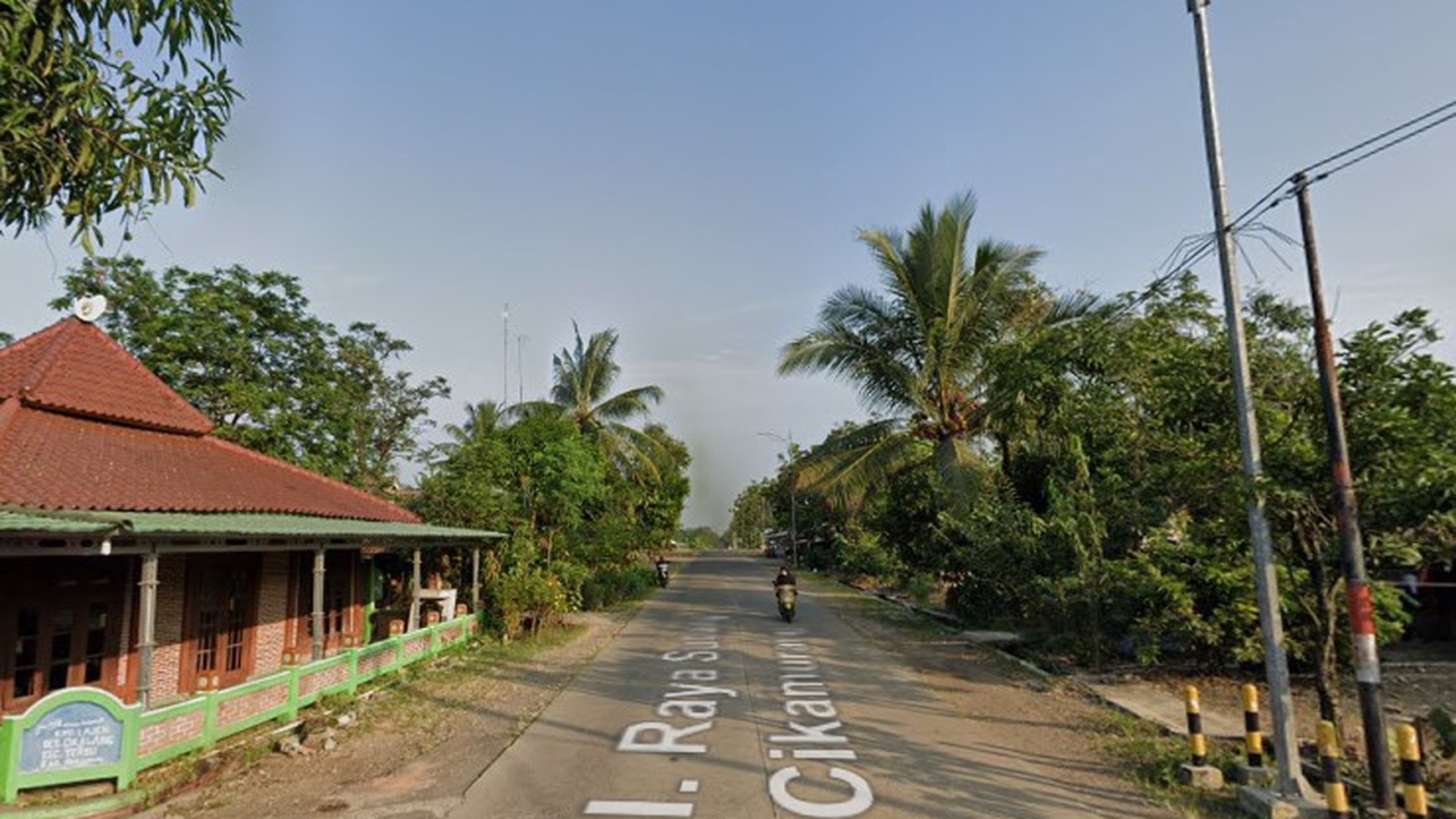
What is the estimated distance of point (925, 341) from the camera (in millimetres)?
17094

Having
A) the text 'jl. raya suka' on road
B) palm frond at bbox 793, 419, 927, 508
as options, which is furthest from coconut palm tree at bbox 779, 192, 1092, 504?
the text 'jl. raya suka' on road

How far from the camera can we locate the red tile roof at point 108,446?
897 centimetres

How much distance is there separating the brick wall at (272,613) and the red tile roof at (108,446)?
Answer: 1.36 m

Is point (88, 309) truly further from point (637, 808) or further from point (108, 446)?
point (637, 808)

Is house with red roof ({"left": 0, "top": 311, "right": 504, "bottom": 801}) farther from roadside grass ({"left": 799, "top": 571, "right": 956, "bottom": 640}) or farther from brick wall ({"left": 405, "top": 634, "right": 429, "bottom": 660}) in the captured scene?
roadside grass ({"left": 799, "top": 571, "right": 956, "bottom": 640})

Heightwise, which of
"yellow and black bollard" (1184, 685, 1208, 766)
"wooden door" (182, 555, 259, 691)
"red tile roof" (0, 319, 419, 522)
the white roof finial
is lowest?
"yellow and black bollard" (1184, 685, 1208, 766)

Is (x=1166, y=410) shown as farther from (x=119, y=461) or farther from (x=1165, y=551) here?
(x=119, y=461)

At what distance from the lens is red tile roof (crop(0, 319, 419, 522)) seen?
8969mm

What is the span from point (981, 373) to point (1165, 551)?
7.01m

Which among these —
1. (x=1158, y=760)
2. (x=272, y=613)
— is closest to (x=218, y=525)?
(x=272, y=613)

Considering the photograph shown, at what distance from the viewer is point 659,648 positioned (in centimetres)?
1572

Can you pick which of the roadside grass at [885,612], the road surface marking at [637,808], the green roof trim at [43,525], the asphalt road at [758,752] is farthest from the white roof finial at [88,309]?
the roadside grass at [885,612]

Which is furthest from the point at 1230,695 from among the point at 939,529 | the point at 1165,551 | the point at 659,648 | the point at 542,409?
Answer: the point at 542,409

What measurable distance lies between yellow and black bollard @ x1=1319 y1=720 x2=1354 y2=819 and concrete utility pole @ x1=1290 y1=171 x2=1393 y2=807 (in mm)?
349
